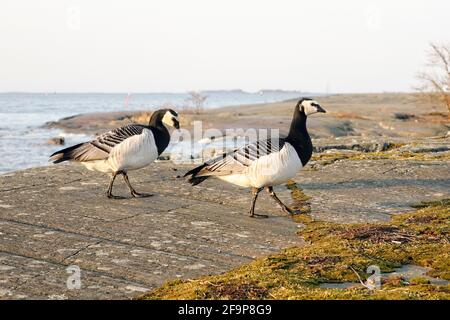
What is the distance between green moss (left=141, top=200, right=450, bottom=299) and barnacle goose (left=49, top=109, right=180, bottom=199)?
3350 millimetres

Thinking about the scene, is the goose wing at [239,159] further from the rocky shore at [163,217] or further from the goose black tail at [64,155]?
the goose black tail at [64,155]

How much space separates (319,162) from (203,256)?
801cm

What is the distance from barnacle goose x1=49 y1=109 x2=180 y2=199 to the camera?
10.3 metres

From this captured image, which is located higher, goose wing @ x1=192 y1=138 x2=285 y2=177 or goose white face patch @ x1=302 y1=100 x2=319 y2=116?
goose white face patch @ x1=302 y1=100 x2=319 y2=116

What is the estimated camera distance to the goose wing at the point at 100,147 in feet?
34.3

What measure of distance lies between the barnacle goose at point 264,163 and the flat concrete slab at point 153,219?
0.65 m

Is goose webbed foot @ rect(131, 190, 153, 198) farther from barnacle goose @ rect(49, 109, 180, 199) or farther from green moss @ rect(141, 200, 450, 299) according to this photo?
green moss @ rect(141, 200, 450, 299)

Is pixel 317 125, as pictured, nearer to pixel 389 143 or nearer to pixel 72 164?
pixel 389 143

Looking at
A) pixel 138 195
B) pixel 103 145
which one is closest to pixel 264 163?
pixel 138 195

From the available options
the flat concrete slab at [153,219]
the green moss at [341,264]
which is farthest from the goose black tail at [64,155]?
the green moss at [341,264]

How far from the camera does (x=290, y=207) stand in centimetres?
1034

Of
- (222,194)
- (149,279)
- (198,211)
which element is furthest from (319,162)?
(149,279)
